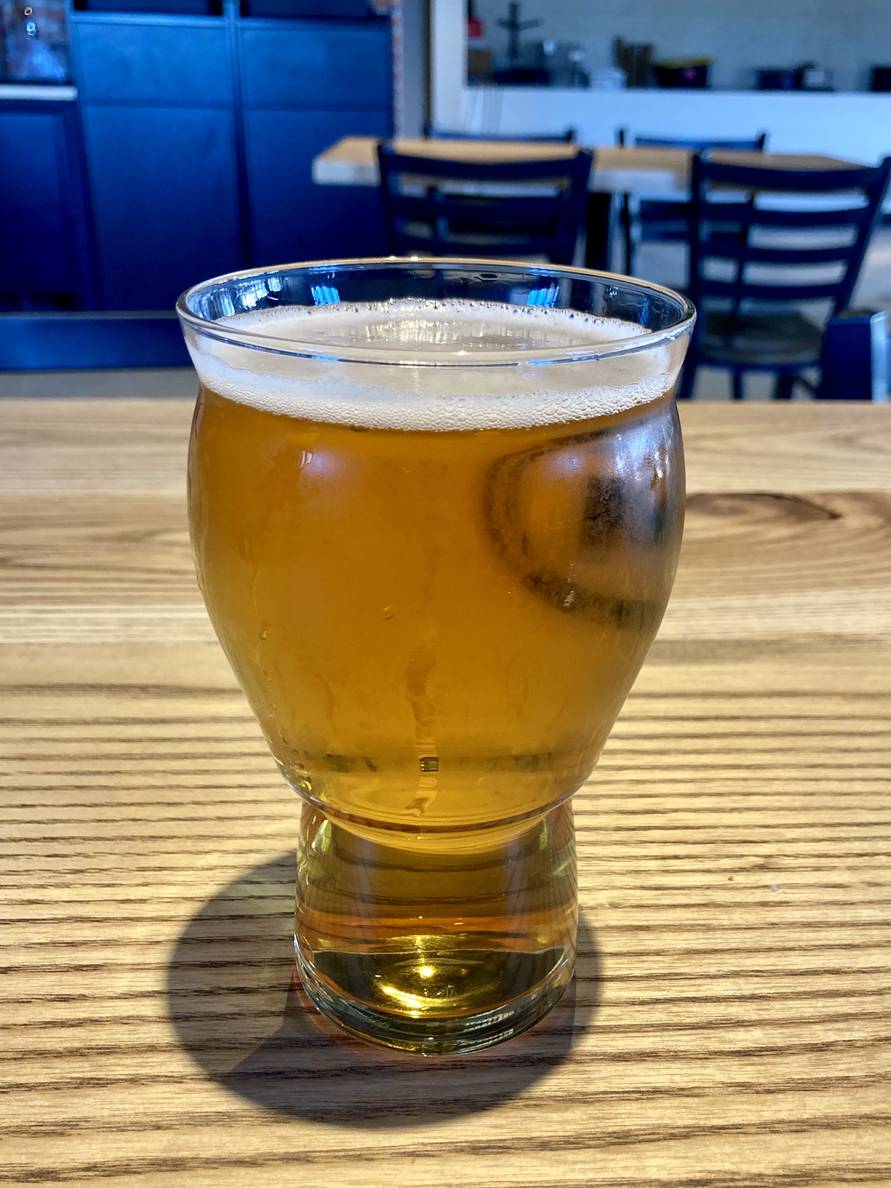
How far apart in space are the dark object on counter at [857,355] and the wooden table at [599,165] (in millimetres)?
1601

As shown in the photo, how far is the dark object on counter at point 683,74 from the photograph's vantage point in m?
6.73

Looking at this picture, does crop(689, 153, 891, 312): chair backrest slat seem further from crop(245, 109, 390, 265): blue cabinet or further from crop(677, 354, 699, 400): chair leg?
crop(245, 109, 390, 265): blue cabinet

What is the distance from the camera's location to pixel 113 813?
47cm

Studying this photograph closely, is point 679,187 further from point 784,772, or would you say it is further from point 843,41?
point 843,41

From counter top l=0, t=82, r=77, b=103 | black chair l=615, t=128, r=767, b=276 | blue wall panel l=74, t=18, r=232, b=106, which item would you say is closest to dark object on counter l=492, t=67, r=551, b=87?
blue wall panel l=74, t=18, r=232, b=106

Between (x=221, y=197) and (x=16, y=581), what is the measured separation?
4239 millimetres

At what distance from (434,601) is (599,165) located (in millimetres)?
2676

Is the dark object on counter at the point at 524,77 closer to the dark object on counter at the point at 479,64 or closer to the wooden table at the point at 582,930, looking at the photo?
the dark object on counter at the point at 479,64

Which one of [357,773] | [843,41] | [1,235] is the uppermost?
[843,41]

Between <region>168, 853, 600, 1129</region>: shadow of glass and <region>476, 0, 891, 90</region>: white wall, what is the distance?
7.60 m

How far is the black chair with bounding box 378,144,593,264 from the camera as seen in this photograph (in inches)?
92.1

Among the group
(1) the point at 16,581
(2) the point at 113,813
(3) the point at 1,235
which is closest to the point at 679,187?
(1) the point at 16,581

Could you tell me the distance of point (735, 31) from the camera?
729cm

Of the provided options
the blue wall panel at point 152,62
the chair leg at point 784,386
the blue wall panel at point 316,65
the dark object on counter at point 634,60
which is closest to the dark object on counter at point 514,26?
the dark object on counter at point 634,60
